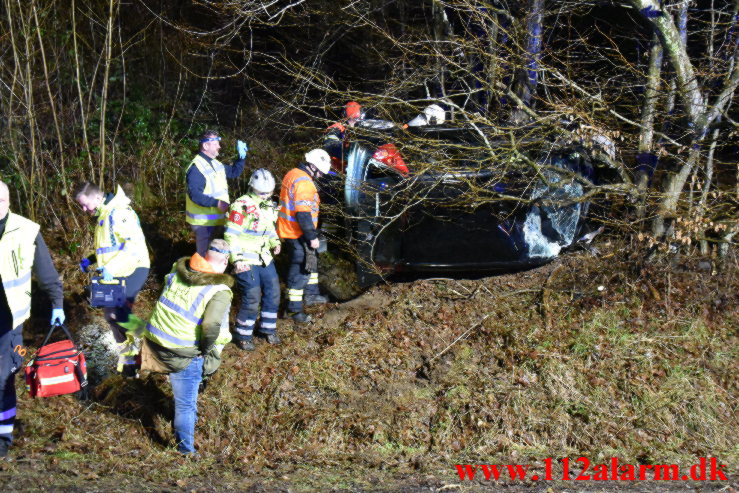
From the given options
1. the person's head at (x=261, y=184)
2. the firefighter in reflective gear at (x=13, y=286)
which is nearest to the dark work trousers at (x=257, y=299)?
the person's head at (x=261, y=184)

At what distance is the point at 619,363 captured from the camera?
22.9 ft

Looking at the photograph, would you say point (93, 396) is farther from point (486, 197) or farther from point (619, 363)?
point (619, 363)

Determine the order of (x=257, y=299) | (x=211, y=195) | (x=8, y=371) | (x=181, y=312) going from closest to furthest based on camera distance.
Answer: (x=181, y=312) < (x=8, y=371) < (x=257, y=299) < (x=211, y=195)

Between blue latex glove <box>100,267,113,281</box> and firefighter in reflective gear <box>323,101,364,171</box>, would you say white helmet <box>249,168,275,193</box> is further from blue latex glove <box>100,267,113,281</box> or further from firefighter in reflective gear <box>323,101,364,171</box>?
blue latex glove <box>100,267,113,281</box>

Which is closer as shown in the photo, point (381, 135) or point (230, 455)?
point (230, 455)

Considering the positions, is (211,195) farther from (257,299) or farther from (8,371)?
(8,371)

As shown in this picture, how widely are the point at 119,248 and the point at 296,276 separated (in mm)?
1808

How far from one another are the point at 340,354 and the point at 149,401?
71.8 inches

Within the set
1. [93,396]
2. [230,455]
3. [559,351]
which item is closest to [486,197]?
[559,351]

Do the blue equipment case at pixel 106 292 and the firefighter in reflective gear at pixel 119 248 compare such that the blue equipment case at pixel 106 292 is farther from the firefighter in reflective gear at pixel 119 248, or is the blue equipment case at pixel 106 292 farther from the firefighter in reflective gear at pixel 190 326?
the firefighter in reflective gear at pixel 190 326

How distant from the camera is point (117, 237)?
604cm

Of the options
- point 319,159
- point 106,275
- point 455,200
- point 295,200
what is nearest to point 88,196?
point 106,275

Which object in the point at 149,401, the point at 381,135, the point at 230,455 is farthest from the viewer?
the point at 381,135

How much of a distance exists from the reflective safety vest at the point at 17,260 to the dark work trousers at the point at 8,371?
0.43 ft
